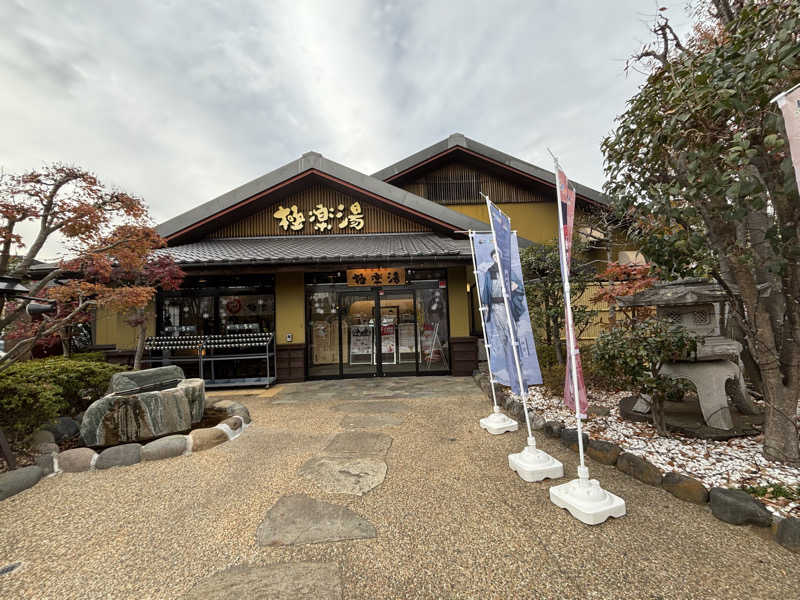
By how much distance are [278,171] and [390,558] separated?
9.80 m

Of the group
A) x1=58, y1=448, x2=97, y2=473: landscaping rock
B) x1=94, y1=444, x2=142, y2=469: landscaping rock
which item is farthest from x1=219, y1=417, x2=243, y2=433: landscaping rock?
x1=58, y1=448, x2=97, y2=473: landscaping rock

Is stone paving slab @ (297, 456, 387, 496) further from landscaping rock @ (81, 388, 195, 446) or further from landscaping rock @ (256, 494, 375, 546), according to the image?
landscaping rock @ (81, 388, 195, 446)

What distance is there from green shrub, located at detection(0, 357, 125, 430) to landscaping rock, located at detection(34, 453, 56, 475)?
55cm

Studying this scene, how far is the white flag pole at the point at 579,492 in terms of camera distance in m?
2.58

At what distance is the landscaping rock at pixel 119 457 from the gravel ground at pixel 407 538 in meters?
0.14

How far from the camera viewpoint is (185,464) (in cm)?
391

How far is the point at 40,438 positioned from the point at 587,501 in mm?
6098

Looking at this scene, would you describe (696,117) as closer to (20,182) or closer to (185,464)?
(185,464)

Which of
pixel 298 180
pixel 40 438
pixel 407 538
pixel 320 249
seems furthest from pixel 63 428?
pixel 298 180

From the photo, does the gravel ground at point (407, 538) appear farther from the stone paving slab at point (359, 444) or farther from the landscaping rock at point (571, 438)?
the stone paving slab at point (359, 444)

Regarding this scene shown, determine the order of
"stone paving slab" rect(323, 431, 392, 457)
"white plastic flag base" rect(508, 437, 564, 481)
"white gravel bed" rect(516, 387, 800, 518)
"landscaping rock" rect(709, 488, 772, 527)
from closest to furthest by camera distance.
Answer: "landscaping rock" rect(709, 488, 772, 527) → "white gravel bed" rect(516, 387, 800, 518) → "white plastic flag base" rect(508, 437, 564, 481) → "stone paving slab" rect(323, 431, 392, 457)

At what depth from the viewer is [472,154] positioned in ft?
44.0

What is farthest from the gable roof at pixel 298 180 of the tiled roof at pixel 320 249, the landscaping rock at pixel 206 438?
the landscaping rock at pixel 206 438

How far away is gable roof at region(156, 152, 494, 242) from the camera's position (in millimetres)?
9469
